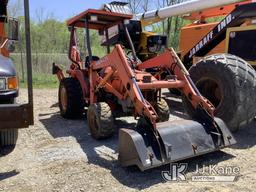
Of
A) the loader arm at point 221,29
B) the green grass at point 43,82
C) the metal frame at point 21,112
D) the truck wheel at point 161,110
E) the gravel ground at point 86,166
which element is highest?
the loader arm at point 221,29

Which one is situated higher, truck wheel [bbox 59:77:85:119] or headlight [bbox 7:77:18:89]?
headlight [bbox 7:77:18:89]

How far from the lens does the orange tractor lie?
14.2 ft

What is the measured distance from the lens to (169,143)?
14.2ft

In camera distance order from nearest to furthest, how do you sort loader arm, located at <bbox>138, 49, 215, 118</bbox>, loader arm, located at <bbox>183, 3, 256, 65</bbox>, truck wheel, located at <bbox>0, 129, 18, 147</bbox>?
truck wheel, located at <bbox>0, 129, 18, 147</bbox>, loader arm, located at <bbox>138, 49, 215, 118</bbox>, loader arm, located at <bbox>183, 3, 256, 65</bbox>

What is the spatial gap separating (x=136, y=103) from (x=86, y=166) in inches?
42.4

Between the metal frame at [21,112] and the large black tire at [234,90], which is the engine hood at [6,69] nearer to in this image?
the metal frame at [21,112]

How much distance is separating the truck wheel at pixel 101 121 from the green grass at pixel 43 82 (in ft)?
28.2

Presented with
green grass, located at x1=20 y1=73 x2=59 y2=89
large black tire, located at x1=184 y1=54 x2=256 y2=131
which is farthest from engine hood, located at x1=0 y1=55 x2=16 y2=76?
green grass, located at x1=20 y1=73 x2=59 y2=89

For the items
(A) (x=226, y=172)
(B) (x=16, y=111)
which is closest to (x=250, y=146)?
(A) (x=226, y=172)

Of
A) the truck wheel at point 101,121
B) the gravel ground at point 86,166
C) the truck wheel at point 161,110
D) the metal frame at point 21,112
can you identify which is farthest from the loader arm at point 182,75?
the metal frame at point 21,112

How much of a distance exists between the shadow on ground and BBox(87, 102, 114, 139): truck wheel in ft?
0.46

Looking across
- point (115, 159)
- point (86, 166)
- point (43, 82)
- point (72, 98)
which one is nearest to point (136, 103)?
point (115, 159)

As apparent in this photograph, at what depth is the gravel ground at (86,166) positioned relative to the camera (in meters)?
3.98

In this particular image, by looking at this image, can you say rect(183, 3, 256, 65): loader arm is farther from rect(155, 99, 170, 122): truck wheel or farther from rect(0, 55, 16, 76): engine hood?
rect(0, 55, 16, 76): engine hood
